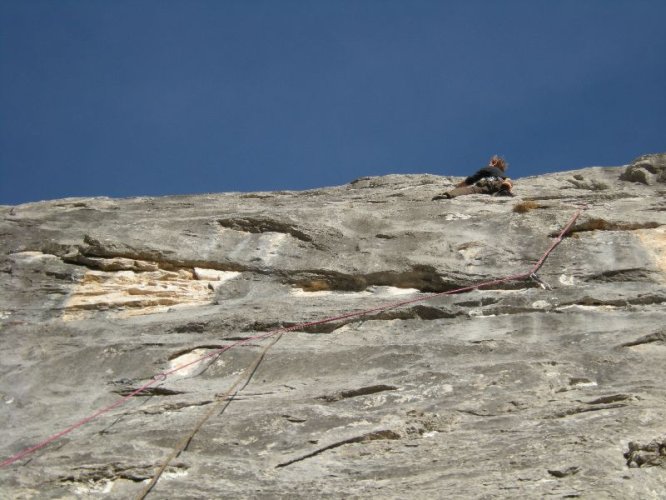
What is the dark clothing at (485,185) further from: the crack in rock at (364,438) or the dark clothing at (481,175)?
the crack in rock at (364,438)

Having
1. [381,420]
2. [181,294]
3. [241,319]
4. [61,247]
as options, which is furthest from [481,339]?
[61,247]

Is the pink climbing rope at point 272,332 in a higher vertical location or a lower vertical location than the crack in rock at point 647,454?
higher

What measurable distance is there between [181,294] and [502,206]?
166 inches

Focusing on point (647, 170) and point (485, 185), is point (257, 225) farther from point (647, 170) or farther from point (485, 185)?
point (647, 170)

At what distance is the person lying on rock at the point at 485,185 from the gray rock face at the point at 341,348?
0.74ft

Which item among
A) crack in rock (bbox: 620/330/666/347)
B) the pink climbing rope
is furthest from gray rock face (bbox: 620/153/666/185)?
crack in rock (bbox: 620/330/666/347)

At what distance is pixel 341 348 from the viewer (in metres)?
8.45

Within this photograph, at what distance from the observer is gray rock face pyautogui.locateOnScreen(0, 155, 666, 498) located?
6.52 meters

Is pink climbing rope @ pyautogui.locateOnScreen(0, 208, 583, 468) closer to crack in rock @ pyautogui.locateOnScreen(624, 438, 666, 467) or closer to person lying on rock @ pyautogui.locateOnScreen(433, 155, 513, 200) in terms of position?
person lying on rock @ pyautogui.locateOnScreen(433, 155, 513, 200)

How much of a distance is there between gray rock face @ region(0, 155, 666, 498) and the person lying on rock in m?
0.23

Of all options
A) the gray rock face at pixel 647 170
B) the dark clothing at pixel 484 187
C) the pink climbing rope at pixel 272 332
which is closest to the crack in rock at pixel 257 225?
the pink climbing rope at pixel 272 332

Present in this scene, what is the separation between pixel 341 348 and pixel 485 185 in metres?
5.27

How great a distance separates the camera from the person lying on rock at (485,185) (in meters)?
12.7

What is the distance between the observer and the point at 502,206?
1194 cm
